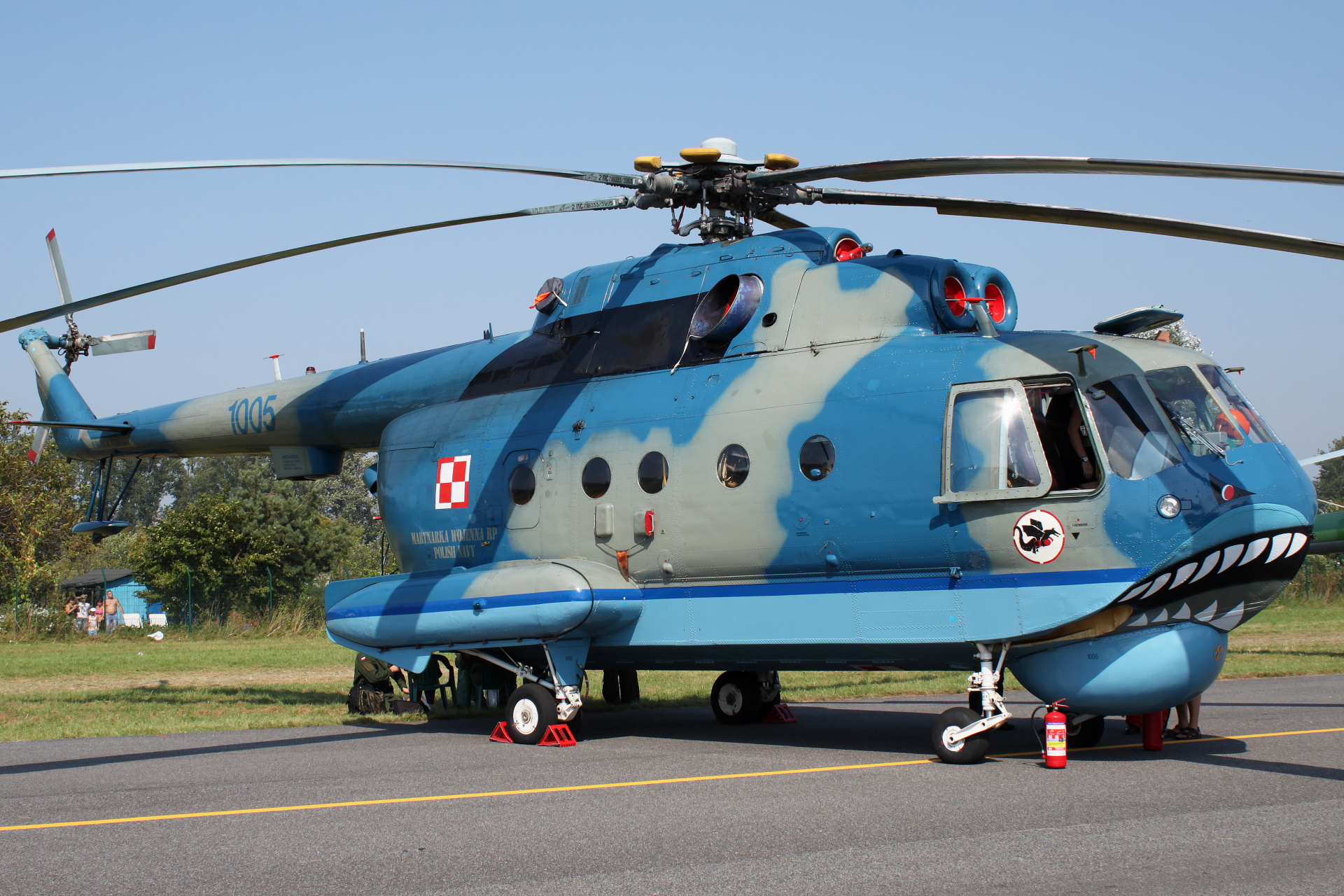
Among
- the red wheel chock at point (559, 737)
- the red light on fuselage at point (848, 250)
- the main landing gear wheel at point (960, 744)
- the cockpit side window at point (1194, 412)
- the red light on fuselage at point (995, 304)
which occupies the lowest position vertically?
the red wheel chock at point (559, 737)

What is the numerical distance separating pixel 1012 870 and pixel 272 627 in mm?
33044

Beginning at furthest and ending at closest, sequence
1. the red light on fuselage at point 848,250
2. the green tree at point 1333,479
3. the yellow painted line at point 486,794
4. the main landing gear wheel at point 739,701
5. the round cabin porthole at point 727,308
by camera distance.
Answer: the green tree at point 1333,479
the main landing gear wheel at point 739,701
the red light on fuselage at point 848,250
the round cabin porthole at point 727,308
the yellow painted line at point 486,794

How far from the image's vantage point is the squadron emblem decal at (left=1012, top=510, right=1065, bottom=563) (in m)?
9.03

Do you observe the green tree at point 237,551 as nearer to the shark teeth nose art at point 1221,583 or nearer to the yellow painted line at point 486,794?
the yellow painted line at point 486,794

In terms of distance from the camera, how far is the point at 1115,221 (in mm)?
8539

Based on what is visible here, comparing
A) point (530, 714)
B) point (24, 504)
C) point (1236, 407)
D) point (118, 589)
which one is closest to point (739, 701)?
point (530, 714)

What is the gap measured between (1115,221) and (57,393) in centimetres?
1618

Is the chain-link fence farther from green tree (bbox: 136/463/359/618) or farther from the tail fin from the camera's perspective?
the tail fin

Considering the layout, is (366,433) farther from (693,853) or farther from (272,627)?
(272,627)

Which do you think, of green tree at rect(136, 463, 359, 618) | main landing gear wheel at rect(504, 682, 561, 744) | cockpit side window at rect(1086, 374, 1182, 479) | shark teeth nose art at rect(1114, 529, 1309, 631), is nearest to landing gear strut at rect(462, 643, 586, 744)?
main landing gear wheel at rect(504, 682, 561, 744)

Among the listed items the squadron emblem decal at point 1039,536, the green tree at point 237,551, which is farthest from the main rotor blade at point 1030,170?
the green tree at point 237,551

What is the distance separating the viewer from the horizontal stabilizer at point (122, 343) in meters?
17.9

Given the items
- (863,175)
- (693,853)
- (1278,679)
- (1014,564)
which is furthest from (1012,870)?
(1278,679)

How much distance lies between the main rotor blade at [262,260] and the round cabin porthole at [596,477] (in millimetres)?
2559
